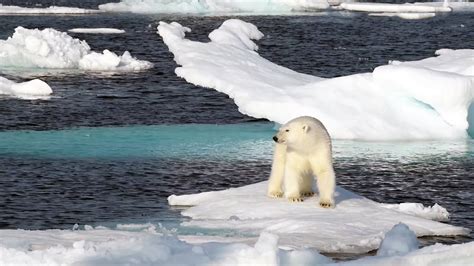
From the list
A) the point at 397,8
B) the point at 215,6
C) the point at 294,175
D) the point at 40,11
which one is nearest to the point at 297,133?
the point at 294,175

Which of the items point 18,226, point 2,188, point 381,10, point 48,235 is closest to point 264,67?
point 2,188

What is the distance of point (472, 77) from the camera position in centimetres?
2689

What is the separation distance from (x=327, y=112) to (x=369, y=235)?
37.6ft

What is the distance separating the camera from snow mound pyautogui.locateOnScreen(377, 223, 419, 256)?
1329 centimetres

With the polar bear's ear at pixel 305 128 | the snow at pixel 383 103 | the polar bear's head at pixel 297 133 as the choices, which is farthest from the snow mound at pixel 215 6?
the polar bear's ear at pixel 305 128

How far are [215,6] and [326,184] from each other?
6311 centimetres

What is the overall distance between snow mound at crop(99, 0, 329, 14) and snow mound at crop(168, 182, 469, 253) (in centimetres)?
6131

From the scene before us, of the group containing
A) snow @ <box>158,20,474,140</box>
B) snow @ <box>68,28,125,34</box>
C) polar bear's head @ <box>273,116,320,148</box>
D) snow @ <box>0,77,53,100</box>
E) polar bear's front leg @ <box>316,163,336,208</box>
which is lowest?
snow @ <box>68,28,125,34</box>

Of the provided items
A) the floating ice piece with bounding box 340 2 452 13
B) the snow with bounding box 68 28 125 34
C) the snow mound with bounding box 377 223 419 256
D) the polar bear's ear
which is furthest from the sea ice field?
the floating ice piece with bounding box 340 2 452 13

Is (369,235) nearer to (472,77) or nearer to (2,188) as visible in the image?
(2,188)

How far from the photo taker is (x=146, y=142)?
92.6 feet

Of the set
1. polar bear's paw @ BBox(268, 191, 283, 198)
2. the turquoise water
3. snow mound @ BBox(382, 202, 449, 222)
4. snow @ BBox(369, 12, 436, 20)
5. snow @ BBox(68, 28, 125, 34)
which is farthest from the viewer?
snow @ BBox(369, 12, 436, 20)

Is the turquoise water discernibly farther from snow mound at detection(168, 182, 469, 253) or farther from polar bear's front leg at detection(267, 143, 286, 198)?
polar bear's front leg at detection(267, 143, 286, 198)

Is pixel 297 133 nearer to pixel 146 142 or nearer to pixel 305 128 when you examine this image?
pixel 305 128
